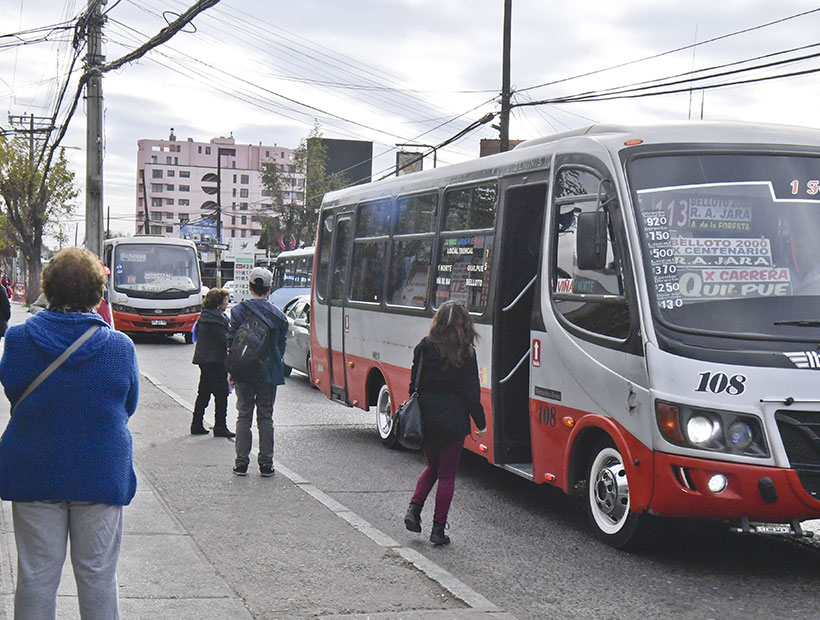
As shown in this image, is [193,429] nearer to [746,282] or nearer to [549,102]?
[746,282]

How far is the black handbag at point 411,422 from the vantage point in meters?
6.79

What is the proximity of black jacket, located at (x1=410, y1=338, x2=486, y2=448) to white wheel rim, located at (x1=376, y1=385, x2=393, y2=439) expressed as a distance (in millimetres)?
4029

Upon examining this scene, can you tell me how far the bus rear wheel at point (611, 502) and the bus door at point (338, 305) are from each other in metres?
5.48

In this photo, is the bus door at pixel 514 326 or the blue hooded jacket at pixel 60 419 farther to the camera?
the bus door at pixel 514 326

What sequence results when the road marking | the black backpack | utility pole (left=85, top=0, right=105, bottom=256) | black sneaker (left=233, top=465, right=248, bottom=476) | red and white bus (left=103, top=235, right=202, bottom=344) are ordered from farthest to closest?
red and white bus (left=103, top=235, right=202, bottom=344) < utility pole (left=85, top=0, right=105, bottom=256) < black sneaker (left=233, top=465, right=248, bottom=476) < the black backpack < the road marking

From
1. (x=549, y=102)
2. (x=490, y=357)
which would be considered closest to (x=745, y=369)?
(x=490, y=357)

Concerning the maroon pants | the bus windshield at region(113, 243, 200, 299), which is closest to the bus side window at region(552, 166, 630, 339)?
the maroon pants

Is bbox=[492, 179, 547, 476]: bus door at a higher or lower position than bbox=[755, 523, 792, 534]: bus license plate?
higher

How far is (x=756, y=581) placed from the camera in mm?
6223

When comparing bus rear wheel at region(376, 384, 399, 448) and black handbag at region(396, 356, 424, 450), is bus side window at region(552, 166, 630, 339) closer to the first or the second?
black handbag at region(396, 356, 424, 450)

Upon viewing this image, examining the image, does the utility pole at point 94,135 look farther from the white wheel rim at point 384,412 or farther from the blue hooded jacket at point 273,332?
the blue hooded jacket at point 273,332

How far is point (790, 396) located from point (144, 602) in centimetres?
366

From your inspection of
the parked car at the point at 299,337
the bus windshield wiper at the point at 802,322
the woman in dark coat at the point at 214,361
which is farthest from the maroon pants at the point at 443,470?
the parked car at the point at 299,337

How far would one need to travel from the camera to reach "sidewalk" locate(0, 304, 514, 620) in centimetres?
525
